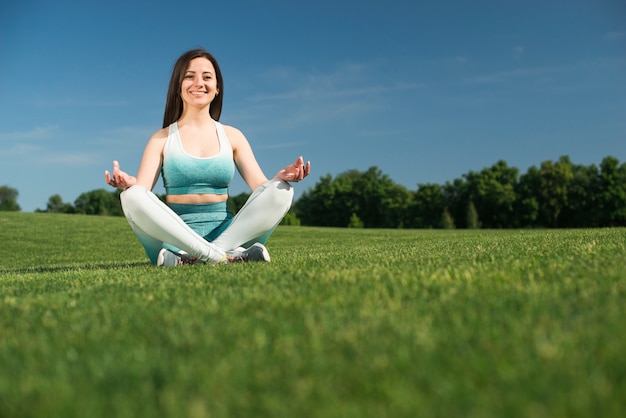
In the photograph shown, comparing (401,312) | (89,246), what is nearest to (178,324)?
(401,312)

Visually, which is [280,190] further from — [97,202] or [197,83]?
[97,202]

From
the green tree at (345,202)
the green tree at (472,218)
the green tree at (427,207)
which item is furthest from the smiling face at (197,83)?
the green tree at (345,202)

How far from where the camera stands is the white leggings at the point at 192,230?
5.75m

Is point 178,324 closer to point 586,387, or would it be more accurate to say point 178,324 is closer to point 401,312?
point 401,312

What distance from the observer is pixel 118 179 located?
5.88 meters

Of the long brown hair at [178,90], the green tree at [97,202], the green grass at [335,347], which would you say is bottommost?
the green grass at [335,347]

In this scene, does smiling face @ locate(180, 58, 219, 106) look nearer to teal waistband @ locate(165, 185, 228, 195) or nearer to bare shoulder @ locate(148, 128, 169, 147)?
bare shoulder @ locate(148, 128, 169, 147)

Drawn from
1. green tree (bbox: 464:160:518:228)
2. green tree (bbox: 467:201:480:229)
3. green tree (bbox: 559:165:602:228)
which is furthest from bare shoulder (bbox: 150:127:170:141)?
green tree (bbox: 559:165:602:228)

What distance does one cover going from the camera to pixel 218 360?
6.63 feet

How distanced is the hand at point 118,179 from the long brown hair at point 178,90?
4.87 feet

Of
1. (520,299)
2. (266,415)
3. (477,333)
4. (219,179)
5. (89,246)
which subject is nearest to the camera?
(266,415)

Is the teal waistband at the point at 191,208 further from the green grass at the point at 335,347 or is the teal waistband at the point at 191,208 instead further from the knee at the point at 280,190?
the green grass at the point at 335,347

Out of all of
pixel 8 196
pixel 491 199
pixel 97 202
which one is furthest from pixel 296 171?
A: pixel 8 196

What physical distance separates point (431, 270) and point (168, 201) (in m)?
3.91
